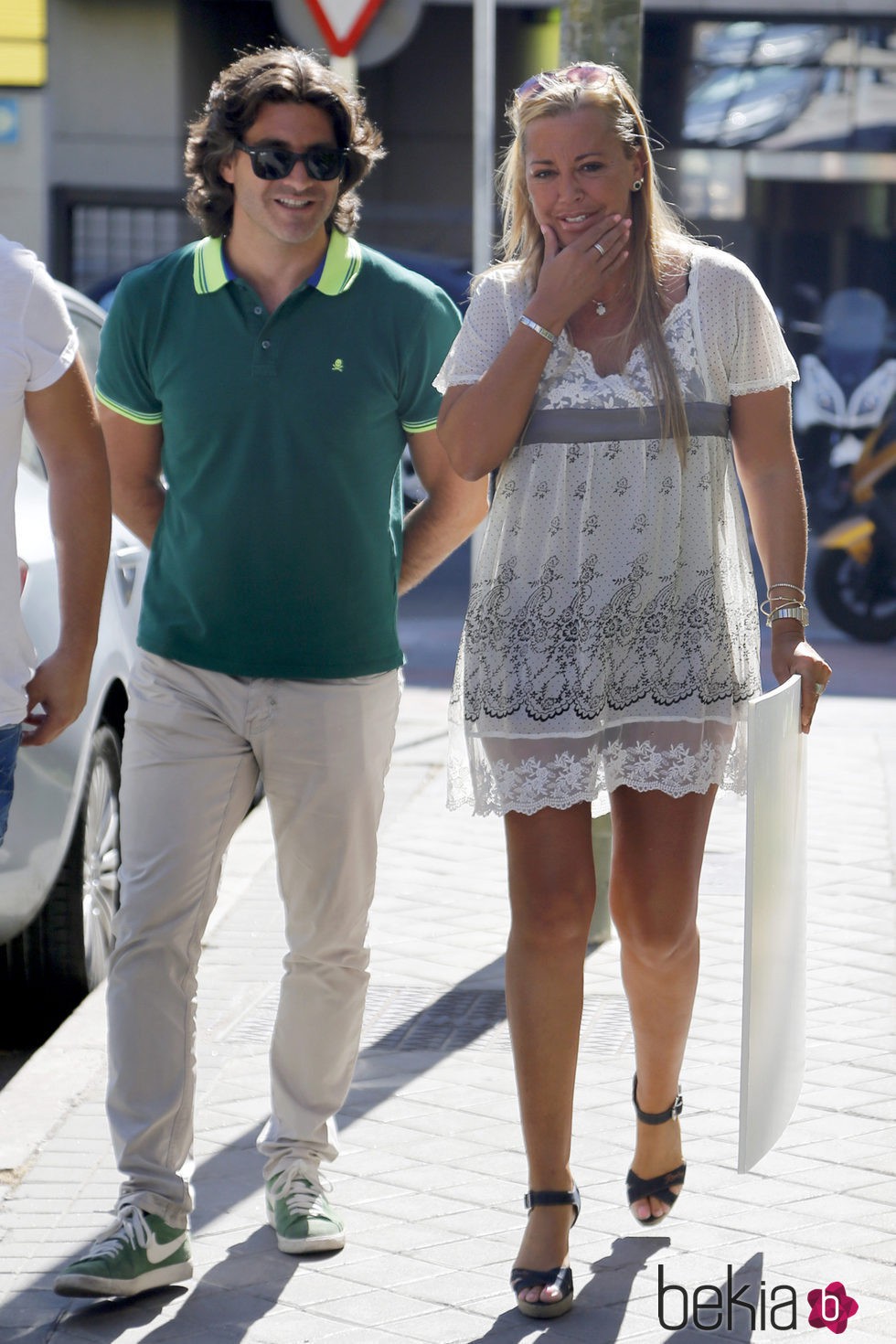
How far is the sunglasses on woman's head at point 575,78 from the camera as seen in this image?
321cm

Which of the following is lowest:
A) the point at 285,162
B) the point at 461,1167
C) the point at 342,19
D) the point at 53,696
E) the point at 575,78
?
the point at 461,1167

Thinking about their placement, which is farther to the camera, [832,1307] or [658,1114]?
[658,1114]

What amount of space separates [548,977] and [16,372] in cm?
127

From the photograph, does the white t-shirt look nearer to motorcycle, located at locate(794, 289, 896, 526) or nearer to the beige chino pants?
the beige chino pants

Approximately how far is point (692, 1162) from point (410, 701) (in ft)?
19.8

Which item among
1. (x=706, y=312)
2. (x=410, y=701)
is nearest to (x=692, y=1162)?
(x=706, y=312)

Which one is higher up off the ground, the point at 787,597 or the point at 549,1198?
the point at 787,597

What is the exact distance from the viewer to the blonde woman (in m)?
3.19

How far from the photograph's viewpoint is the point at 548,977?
3258 mm

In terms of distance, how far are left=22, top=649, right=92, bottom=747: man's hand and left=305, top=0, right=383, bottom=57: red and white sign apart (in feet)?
12.5

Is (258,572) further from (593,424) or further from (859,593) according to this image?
(859,593)

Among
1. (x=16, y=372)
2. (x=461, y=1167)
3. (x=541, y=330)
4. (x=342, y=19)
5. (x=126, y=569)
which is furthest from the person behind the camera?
(x=342, y=19)

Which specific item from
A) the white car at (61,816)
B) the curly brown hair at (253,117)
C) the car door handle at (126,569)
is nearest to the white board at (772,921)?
the curly brown hair at (253,117)

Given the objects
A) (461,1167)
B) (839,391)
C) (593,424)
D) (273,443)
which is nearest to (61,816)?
(461,1167)
